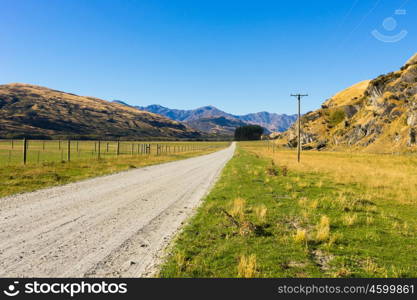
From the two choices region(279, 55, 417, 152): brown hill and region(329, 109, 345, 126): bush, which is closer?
region(279, 55, 417, 152): brown hill

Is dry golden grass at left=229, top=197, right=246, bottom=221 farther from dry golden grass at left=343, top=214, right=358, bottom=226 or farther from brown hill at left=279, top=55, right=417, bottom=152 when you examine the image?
brown hill at left=279, top=55, right=417, bottom=152

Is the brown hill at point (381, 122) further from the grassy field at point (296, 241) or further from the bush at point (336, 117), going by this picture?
the grassy field at point (296, 241)

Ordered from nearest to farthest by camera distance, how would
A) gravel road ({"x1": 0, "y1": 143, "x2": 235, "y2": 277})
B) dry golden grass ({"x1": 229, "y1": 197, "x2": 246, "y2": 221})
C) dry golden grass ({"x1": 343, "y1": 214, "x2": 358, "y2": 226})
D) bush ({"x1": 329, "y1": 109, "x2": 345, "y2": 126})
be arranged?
gravel road ({"x1": 0, "y1": 143, "x2": 235, "y2": 277}) < dry golden grass ({"x1": 343, "y1": 214, "x2": 358, "y2": 226}) < dry golden grass ({"x1": 229, "y1": 197, "x2": 246, "y2": 221}) < bush ({"x1": 329, "y1": 109, "x2": 345, "y2": 126})

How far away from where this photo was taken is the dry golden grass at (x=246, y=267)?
5203 millimetres

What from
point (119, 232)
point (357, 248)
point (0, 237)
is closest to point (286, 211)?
point (357, 248)

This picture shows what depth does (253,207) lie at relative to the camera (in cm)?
1136

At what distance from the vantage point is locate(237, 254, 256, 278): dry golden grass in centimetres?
520

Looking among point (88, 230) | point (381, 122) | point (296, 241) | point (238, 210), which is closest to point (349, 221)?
point (296, 241)

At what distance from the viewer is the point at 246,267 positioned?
18.2 feet

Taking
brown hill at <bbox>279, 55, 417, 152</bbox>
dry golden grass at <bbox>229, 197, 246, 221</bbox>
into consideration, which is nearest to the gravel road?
dry golden grass at <bbox>229, 197, 246, 221</bbox>

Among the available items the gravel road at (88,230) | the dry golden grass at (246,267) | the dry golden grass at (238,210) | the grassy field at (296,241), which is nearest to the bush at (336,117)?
the grassy field at (296,241)

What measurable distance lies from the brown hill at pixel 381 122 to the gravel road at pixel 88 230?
179ft

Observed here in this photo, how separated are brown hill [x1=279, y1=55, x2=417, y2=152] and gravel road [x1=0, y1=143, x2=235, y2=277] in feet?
179

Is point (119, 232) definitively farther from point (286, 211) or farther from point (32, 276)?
point (286, 211)
